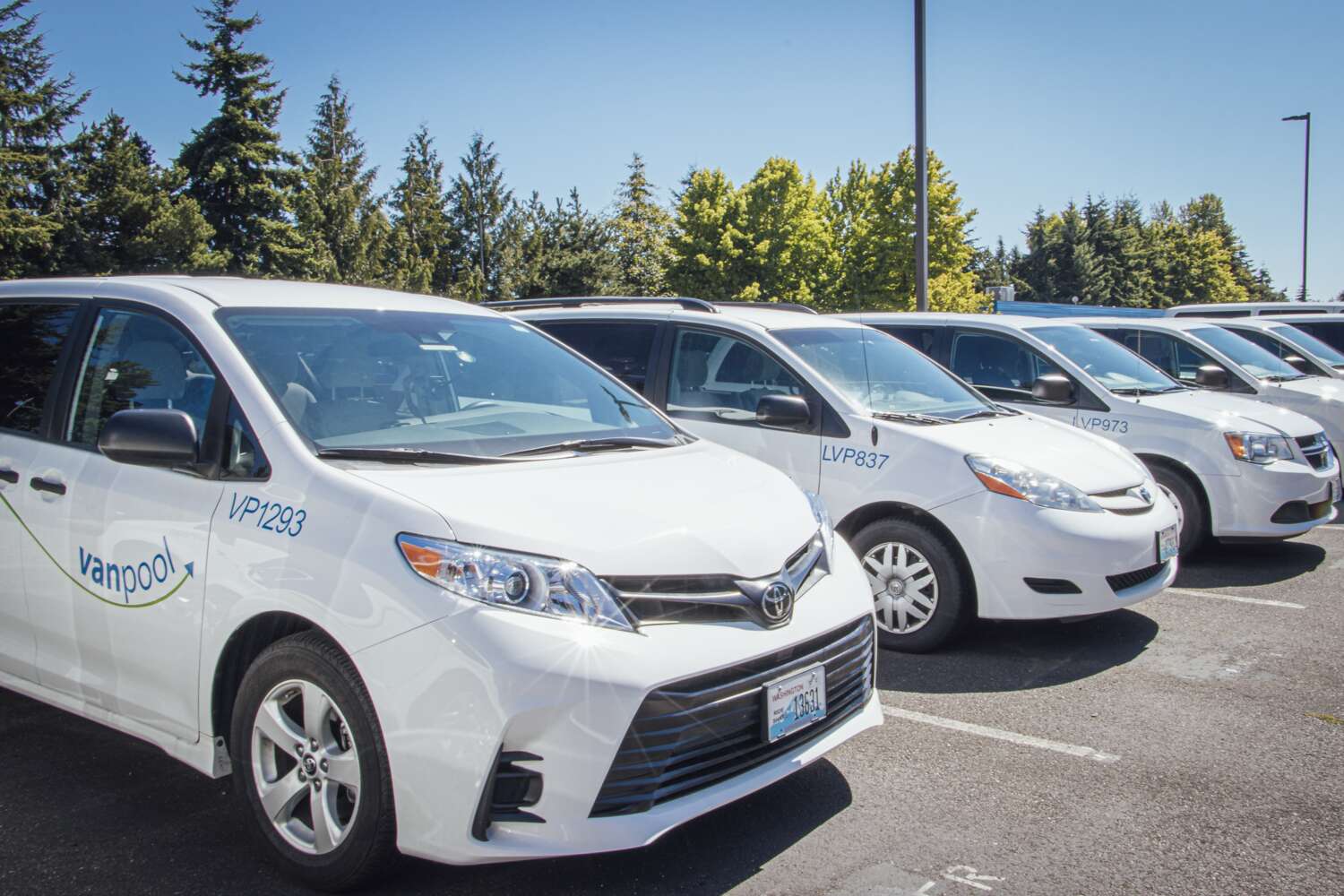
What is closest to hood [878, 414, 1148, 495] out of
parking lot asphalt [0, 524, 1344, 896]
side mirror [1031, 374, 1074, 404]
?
parking lot asphalt [0, 524, 1344, 896]

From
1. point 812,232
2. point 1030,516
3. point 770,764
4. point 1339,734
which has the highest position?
point 812,232

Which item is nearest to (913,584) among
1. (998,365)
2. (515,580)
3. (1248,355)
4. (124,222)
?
(998,365)

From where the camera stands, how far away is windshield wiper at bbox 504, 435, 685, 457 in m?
3.59

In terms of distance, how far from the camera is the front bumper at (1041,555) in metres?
5.27

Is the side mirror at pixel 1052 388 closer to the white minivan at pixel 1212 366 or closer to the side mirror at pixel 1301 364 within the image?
the white minivan at pixel 1212 366

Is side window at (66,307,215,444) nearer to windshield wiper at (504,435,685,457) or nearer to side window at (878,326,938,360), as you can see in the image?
windshield wiper at (504,435,685,457)

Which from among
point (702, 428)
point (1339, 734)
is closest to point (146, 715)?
point (702, 428)

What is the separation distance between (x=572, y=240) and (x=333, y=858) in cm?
6063

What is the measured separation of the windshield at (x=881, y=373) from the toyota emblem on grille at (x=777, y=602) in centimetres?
296

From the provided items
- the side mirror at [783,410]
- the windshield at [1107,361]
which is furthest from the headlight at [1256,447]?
the side mirror at [783,410]

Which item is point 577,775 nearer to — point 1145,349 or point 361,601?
point 361,601

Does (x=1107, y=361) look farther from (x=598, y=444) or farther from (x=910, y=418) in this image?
(x=598, y=444)

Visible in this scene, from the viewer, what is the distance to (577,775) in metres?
2.71

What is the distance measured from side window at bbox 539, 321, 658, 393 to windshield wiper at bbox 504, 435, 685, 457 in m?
2.65
